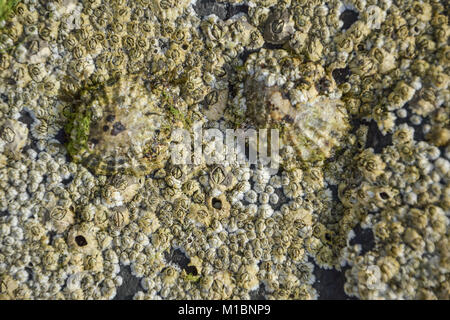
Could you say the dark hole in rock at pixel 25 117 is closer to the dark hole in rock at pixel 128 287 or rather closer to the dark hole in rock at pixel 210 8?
the dark hole in rock at pixel 128 287

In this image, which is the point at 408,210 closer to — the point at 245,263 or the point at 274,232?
the point at 274,232

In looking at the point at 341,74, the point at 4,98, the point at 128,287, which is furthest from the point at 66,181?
the point at 341,74

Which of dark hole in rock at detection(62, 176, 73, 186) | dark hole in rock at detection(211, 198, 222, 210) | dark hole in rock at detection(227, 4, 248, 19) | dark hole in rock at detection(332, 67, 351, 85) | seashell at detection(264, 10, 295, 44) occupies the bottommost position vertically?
dark hole in rock at detection(211, 198, 222, 210)

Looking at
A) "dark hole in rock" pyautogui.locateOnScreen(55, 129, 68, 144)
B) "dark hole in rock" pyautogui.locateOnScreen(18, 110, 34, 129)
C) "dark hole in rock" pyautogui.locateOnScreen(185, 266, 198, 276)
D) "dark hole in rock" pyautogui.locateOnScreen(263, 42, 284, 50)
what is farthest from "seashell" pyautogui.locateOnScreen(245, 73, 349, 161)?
"dark hole in rock" pyautogui.locateOnScreen(18, 110, 34, 129)

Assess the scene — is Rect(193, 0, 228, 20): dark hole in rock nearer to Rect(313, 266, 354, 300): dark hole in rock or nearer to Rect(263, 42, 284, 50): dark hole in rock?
Rect(263, 42, 284, 50): dark hole in rock

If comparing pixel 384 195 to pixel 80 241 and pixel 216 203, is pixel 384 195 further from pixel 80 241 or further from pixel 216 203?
pixel 80 241

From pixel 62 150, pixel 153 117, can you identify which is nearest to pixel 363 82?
pixel 153 117
